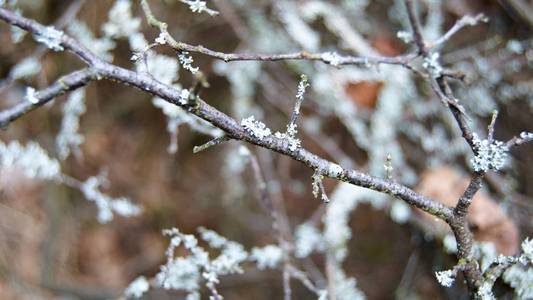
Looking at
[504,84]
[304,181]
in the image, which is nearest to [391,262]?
[304,181]

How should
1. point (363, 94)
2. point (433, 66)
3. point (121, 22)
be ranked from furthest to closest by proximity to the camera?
point (363, 94)
point (121, 22)
point (433, 66)

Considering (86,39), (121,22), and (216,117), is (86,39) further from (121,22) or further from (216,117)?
(216,117)

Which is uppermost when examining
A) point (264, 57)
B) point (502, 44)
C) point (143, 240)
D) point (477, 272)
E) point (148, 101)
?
point (148, 101)

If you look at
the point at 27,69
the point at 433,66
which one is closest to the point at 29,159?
the point at 27,69

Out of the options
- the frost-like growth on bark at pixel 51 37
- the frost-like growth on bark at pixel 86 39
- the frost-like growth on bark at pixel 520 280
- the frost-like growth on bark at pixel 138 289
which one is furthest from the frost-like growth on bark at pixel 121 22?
the frost-like growth on bark at pixel 520 280

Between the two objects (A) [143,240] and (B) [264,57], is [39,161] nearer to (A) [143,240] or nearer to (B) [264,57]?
(B) [264,57]

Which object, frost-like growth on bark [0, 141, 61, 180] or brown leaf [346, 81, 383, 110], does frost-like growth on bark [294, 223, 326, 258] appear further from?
frost-like growth on bark [0, 141, 61, 180]
